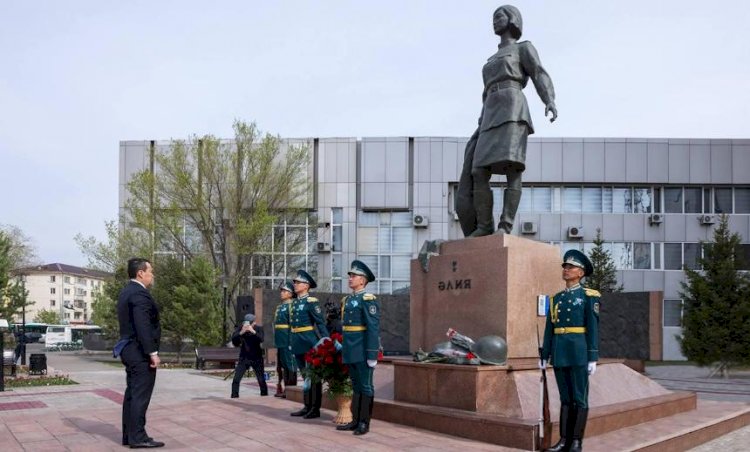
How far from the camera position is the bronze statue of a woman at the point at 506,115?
29.0 feet

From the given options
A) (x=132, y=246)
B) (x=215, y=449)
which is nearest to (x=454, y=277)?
(x=215, y=449)

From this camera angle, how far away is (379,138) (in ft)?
108

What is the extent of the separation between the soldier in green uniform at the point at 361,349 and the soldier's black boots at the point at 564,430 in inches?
75.9

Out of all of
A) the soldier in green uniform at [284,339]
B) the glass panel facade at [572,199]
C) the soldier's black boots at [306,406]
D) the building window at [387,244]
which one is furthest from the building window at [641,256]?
the soldier's black boots at [306,406]

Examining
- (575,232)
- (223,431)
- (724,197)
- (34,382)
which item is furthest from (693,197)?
(223,431)

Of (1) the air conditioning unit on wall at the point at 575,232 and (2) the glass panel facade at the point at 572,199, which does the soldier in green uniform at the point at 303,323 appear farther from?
(2) the glass panel facade at the point at 572,199

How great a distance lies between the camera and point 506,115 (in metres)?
8.86

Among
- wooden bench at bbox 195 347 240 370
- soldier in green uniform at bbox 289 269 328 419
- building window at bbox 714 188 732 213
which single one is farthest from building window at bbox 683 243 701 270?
soldier in green uniform at bbox 289 269 328 419

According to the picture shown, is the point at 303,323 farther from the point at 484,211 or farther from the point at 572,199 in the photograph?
the point at 572,199

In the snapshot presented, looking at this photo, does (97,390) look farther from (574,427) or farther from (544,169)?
(544,169)

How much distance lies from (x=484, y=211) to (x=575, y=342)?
11.5ft

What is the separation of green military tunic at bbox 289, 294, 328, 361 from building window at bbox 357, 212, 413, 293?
2454cm

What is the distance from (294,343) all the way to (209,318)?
1722 cm

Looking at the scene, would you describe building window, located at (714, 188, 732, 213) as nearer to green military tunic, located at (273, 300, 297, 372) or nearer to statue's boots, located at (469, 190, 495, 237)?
statue's boots, located at (469, 190, 495, 237)
